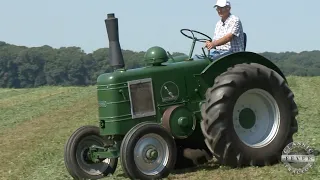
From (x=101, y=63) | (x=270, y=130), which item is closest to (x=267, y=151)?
(x=270, y=130)

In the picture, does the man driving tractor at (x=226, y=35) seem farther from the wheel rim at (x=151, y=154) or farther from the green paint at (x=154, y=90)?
the wheel rim at (x=151, y=154)

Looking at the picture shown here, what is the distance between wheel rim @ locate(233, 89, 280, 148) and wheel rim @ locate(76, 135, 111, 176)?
1.87 metres

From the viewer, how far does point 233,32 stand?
8.27 metres

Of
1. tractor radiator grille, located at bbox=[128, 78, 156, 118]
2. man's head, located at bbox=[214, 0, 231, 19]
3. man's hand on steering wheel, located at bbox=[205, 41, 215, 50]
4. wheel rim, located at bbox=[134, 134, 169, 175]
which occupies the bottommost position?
wheel rim, located at bbox=[134, 134, 169, 175]

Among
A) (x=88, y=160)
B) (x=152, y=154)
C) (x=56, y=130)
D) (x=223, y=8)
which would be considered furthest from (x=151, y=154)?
(x=56, y=130)

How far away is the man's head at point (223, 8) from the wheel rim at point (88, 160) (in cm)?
235

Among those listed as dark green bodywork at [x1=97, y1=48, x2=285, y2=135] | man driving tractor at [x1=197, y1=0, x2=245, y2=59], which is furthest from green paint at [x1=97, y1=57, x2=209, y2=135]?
man driving tractor at [x1=197, y1=0, x2=245, y2=59]

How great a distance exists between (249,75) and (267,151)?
3.22 feet

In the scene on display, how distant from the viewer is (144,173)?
7.35 metres

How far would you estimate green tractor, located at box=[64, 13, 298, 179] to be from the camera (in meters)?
7.51

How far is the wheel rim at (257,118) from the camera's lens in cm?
800

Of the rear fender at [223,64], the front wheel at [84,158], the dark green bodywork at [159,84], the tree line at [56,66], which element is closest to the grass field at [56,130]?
the front wheel at [84,158]

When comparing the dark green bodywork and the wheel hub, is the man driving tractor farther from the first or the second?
the wheel hub

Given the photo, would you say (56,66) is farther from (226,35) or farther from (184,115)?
(184,115)
